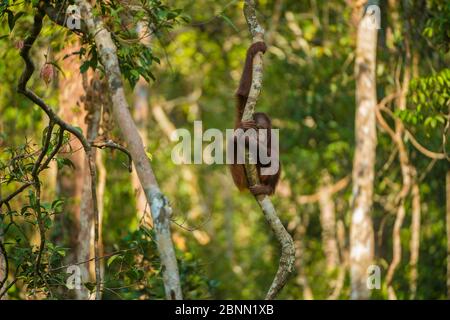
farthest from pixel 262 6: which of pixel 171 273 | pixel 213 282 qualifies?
pixel 171 273

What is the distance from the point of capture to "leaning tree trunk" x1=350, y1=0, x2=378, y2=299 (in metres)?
9.07

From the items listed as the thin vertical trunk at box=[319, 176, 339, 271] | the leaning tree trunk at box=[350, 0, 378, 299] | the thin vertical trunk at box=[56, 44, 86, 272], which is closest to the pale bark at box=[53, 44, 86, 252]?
the thin vertical trunk at box=[56, 44, 86, 272]

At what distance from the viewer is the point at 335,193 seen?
13.4 metres

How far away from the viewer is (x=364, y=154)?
360 inches

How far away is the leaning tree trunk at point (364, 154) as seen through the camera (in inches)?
357

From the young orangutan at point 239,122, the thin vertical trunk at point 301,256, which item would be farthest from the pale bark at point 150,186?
the thin vertical trunk at point 301,256

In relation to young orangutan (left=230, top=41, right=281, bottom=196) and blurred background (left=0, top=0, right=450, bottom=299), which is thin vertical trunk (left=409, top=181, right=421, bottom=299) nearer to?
blurred background (left=0, top=0, right=450, bottom=299)

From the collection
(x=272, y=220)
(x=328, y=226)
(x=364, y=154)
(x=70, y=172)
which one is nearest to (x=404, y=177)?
(x=364, y=154)

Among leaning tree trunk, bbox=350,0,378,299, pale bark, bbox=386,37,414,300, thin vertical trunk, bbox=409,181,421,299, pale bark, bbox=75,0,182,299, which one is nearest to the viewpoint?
pale bark, bbox=75,0,182,299

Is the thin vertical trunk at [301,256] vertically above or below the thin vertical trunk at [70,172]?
below

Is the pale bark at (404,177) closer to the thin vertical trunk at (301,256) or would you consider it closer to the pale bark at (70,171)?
the thin vertical trunk at (301,256)

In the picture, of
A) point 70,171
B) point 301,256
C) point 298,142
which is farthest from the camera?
point 298,142

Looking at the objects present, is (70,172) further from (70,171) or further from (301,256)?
(301,256)
